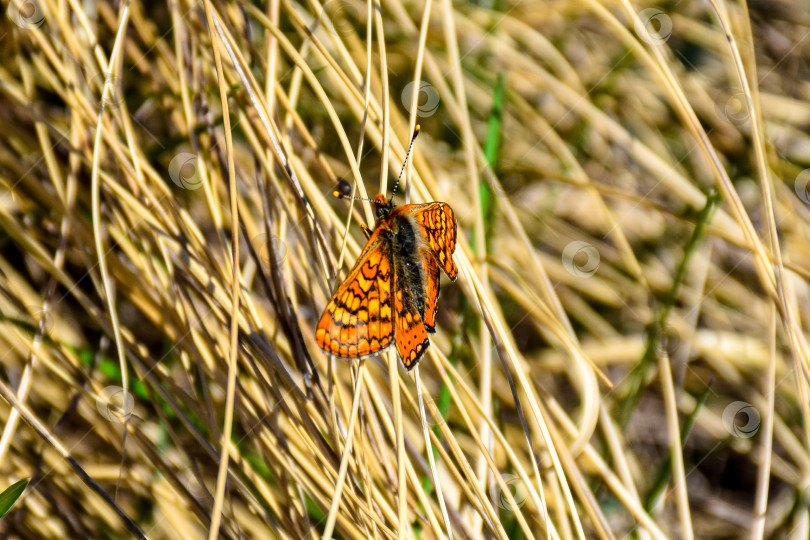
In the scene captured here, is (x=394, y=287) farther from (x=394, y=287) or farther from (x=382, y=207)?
(x=382, y=207)

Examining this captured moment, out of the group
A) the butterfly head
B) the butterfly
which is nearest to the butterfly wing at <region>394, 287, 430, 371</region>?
the butterfly

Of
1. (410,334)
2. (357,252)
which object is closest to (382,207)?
(357,252)

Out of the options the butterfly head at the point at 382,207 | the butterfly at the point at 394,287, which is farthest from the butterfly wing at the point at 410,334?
the butterfly head at the point at 382,207

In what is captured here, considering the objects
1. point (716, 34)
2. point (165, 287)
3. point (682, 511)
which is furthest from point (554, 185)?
point (165, 287)

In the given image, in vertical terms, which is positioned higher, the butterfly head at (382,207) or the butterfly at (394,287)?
the butterfly head at (382,207)

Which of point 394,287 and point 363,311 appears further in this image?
point 394,287

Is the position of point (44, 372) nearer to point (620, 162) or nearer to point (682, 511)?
point (682, 511)

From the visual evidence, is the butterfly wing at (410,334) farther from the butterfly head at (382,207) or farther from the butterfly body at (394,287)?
the butterfly head at (382,207)

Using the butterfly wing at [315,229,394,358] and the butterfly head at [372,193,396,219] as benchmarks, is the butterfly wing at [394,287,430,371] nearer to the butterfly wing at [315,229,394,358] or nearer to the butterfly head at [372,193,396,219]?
the butterfly wing at [315,229,394,358]

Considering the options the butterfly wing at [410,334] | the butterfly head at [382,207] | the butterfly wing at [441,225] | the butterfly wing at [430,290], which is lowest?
the butterfly wing at [410,334]
